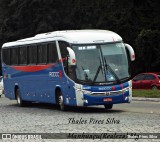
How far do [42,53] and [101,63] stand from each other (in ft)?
14.9

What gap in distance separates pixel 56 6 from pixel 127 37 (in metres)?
14.0

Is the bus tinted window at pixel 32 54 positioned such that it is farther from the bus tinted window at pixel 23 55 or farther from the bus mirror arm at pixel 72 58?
the bus mirror arm at pixel 72 58

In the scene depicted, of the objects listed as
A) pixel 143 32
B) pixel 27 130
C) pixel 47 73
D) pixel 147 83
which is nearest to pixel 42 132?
pixel 27 130

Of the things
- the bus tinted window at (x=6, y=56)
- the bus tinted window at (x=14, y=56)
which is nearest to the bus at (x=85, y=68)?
the bus tinted window at (x=14, y=56)

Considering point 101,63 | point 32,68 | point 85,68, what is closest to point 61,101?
point 85,68

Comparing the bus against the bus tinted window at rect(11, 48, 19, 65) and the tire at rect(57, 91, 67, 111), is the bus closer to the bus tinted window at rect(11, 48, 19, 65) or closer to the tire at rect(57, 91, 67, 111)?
the tire at rect(57, 91, 67, 111)

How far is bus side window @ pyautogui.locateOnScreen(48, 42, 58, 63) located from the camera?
23750 mm

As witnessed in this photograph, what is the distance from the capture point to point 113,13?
172 ft

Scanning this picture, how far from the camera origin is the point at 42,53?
25516 mm

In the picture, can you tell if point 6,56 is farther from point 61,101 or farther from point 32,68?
point 61,101

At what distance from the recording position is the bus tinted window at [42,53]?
2512 centimetres

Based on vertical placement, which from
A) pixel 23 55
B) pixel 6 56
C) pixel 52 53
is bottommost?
pixel 6 56

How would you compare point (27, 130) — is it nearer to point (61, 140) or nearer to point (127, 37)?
point (61, 140)

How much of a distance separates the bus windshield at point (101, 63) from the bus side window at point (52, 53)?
1.83 m
